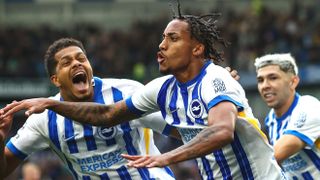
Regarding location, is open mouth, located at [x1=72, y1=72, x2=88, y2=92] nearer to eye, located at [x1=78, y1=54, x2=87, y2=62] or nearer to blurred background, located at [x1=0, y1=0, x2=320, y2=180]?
eye, located at [x1=78, y1=54, x2=87, y2=62]

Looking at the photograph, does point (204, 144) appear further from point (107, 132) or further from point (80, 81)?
point (80, 81)

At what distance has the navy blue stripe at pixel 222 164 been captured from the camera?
19.5ft

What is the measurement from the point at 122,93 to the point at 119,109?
0.41 m

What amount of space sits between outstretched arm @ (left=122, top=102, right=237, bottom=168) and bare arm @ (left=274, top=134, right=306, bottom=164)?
1478 millimetres

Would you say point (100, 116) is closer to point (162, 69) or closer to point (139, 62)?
point (162, 69)

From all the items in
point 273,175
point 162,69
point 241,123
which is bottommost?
point 273,175

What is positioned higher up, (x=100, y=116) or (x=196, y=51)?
(x=196, y=51)

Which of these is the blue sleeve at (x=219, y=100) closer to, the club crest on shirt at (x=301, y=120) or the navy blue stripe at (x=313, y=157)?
the club crest on shirt at (x=301, y=120)

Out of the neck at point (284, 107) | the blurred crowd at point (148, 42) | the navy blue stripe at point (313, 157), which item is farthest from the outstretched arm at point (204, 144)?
the blurred crowd at point (148, 42)

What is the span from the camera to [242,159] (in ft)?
19.5

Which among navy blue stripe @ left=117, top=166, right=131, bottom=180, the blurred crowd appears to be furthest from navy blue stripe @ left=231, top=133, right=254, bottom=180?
the blurred crowd

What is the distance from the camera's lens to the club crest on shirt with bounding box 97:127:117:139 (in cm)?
684

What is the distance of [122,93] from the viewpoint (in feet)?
22.9

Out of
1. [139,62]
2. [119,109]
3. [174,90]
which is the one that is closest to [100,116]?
[119,109]
